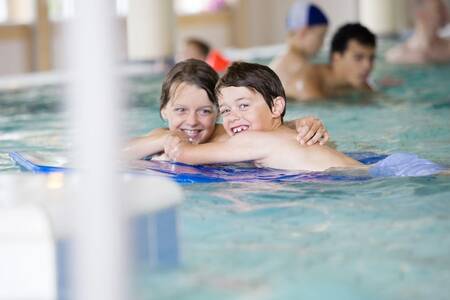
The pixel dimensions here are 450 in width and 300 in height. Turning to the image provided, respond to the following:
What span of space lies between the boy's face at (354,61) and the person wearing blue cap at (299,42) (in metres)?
0.31

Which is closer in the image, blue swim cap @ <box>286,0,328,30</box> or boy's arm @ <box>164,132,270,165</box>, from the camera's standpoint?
boy's arm @ <box>164,132,270,165</box>

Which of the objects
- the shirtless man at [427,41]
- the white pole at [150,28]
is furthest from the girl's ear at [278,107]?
the white pole at [150,28]

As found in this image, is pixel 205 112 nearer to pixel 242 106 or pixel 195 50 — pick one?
pixel 242 106

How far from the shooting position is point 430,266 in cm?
→ 334

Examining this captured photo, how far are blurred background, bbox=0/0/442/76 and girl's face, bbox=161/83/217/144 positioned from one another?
11.9 feet

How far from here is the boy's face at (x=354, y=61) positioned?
7.93 meters

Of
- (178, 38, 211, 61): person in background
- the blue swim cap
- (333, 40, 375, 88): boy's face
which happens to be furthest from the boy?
(178, 38, 211, 61): person in background

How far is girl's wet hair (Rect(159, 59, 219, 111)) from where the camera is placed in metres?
5.16

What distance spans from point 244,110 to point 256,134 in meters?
0.18

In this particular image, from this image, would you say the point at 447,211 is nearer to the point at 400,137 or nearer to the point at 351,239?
the point at 351,239

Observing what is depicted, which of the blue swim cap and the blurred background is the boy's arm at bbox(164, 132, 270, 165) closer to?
the blue swim cap

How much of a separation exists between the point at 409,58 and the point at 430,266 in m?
8.01

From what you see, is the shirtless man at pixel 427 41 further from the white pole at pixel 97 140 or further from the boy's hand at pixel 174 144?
the white pole at pixel 97 140

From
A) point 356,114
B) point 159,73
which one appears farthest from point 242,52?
point 356,114
